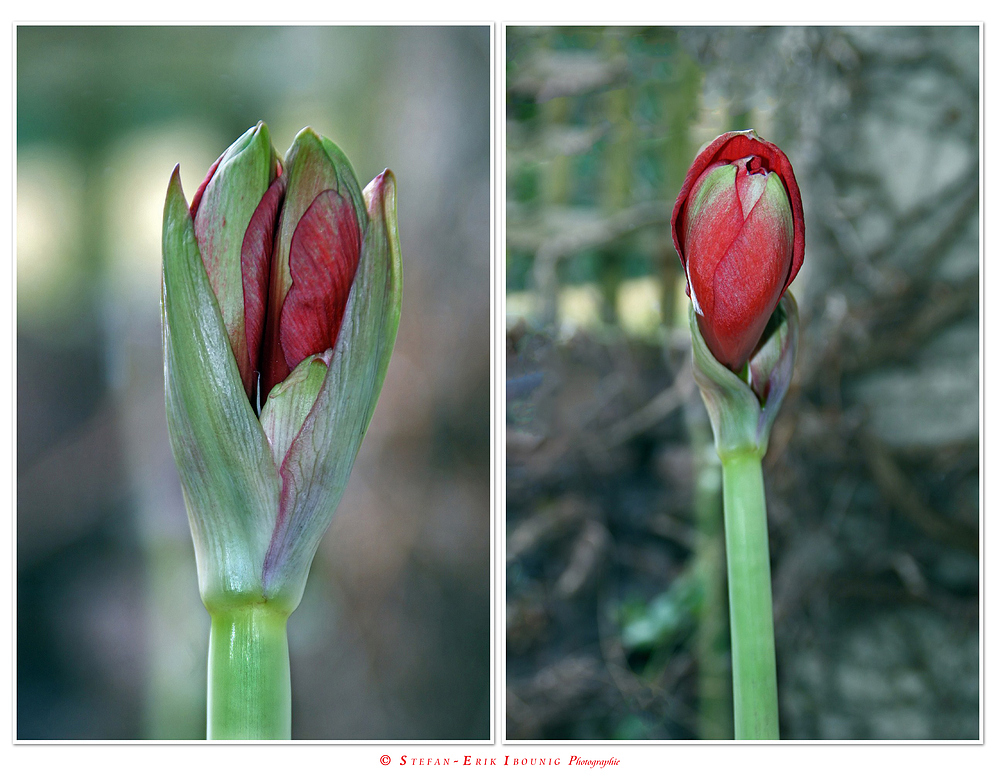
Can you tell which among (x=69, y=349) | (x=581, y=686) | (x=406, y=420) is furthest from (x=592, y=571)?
(x=69, y=349)

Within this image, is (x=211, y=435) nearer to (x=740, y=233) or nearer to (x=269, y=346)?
(x=269, y=346)

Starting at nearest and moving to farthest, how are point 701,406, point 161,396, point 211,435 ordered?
point 211,435, point 161,396, point 701,406

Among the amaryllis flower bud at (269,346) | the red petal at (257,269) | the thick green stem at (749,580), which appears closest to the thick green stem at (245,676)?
the amaryllis flower bud at (269,346)

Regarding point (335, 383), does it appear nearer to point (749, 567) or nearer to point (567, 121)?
point (749, 567)

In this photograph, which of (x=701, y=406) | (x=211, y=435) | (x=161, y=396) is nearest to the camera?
(x=211, y=435)

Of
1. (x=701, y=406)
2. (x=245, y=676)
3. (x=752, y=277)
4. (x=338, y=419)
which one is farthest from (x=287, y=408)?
(x=701, y=406)

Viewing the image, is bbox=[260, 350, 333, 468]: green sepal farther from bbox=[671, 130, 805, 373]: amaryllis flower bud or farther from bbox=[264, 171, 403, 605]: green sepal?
bbox=[671, 130, 805, 373]: amaryllis flower bud

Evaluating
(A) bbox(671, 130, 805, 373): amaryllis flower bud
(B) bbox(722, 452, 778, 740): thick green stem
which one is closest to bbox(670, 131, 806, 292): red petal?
(A) bbox(671, 130, 805, 373): amaryllis flower bud

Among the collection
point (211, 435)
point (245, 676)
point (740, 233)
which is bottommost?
point (245, 676)
